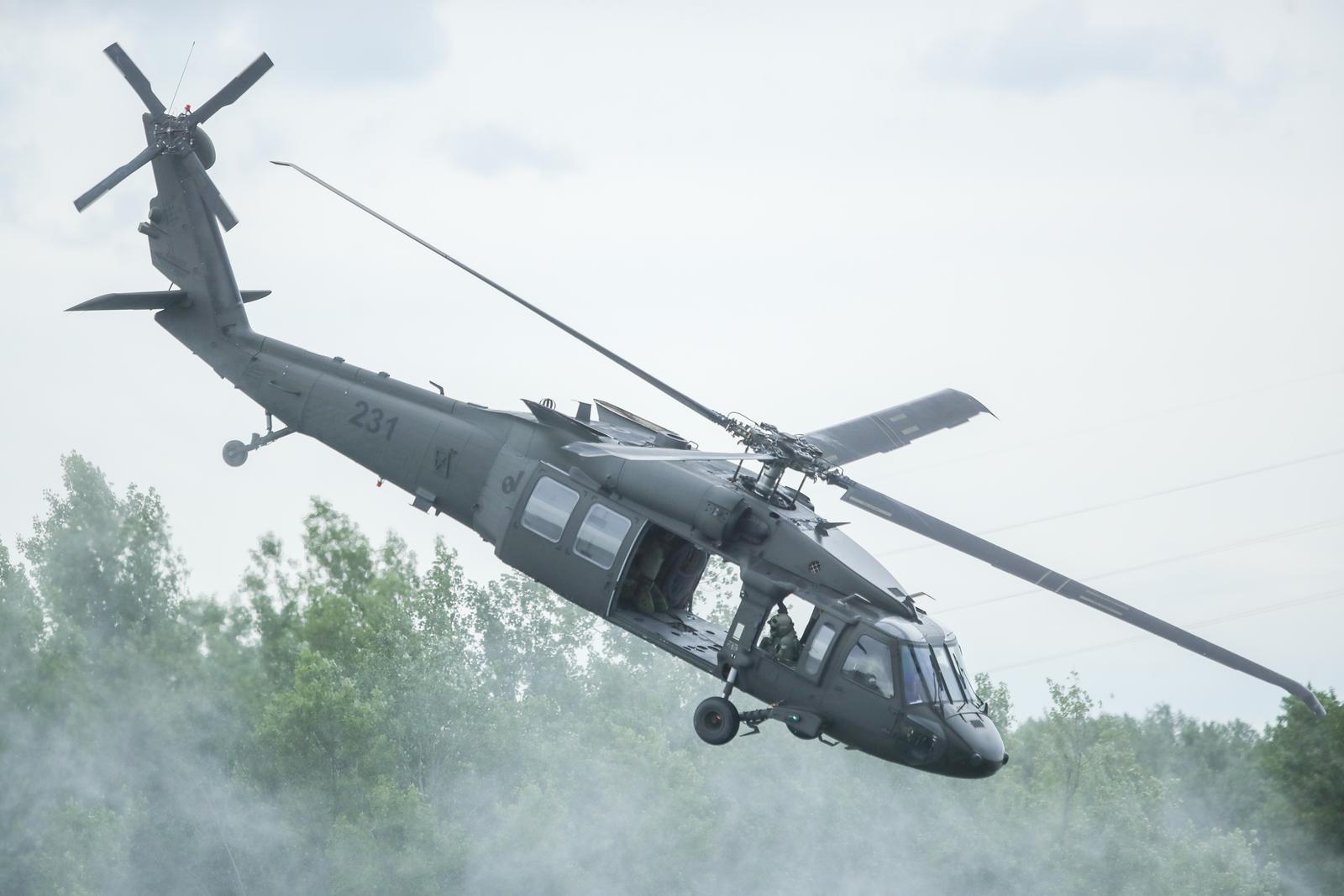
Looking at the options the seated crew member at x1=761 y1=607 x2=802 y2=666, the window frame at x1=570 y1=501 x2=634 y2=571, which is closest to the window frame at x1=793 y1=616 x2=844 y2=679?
the seated crew member at x1=761 y1=607 x2=802 y2=666

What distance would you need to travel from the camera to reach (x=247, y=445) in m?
27.1

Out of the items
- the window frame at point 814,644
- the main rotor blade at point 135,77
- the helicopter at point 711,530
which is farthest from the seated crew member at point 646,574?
the main rotor blade at point 135,77

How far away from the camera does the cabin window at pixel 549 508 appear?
74.4 feet

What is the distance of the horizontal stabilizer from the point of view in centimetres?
2761

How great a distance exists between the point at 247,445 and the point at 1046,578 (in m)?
14.5

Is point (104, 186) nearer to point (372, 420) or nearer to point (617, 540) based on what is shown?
point (372, 420)

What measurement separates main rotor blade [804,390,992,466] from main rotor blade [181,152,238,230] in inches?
495

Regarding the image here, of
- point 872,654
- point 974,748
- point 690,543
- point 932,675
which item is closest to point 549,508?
point 690,543

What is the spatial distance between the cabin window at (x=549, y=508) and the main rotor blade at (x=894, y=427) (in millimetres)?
3820

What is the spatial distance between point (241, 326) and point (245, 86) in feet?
14.4

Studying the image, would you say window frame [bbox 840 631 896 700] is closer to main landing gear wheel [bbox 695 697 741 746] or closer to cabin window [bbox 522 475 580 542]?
A: main landing gear wheel [bbox 695 697 741 746]

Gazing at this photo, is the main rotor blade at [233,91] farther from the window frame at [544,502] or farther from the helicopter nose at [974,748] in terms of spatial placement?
the helicopter nose at [974,748]

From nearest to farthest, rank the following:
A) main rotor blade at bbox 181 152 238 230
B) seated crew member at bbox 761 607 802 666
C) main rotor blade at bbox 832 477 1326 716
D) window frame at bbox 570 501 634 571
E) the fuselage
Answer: main rotor blade at bbox 832 477 1326 716, the fuselage, seated crew member at bbox 761 607 802 666, window frame at bbox 570 501 634 571, main rotor blade at bbox 181 152 238 230

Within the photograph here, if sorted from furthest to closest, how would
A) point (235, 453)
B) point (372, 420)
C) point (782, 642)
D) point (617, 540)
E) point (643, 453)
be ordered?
point (235, 453), point (372, 420), point (617, 540), point (782, 642), point (643, 453)
